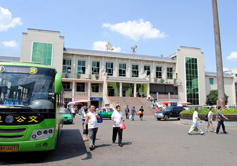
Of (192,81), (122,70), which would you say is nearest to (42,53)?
(122,70)

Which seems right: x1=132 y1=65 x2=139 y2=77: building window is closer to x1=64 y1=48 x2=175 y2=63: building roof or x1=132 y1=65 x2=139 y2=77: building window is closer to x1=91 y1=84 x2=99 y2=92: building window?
x1=64 y1=48 x2=175 y2=63: building roof

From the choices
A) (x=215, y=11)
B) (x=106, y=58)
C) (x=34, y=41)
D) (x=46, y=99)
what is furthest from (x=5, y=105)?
(x=106, y=58)

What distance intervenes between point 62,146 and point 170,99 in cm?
3935

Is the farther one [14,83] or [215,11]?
[215,11]

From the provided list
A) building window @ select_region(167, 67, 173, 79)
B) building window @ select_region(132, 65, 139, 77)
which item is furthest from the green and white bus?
building window @ select_region(167, 67, 173, 79)

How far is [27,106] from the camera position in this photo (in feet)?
18.3

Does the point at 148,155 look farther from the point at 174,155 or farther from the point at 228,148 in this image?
the point at 228,148

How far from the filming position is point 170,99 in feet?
147

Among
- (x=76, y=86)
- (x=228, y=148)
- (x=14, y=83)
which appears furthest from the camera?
(x=76, y=86)

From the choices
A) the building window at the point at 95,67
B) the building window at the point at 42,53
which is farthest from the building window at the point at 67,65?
the building window at the point at 95,67

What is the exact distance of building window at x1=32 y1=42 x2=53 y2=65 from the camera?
3912 cm

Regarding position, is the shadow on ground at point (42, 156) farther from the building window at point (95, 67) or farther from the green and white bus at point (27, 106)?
the building window at point (95, 67)

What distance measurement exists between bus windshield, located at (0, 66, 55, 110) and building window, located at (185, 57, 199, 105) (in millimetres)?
45028

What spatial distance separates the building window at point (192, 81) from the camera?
155 feet
